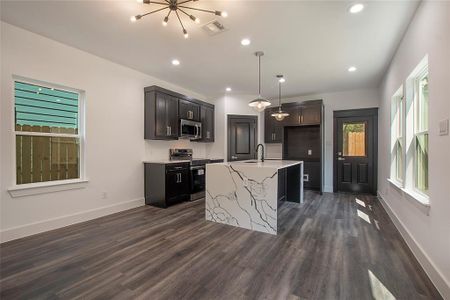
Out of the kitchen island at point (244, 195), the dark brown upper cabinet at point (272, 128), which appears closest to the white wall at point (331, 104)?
the dark brown upper cabinet at point (272, 128)

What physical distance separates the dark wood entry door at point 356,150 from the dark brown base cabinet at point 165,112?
12.8ft

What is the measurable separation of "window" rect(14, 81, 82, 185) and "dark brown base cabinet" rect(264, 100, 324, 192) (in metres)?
4.83

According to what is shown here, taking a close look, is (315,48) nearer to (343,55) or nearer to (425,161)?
(343,55)

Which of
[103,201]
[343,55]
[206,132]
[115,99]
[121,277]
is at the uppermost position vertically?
[343,55]

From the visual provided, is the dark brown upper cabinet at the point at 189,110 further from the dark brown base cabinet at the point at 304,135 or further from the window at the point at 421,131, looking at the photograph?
the window at the point at 421,131

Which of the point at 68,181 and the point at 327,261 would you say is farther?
the point at 68,181

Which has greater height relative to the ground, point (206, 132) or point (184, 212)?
point (206, 132)

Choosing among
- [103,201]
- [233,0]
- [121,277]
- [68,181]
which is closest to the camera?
[121,277]

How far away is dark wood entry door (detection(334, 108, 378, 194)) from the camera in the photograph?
557 centimetres

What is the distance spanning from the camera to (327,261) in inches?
91.8

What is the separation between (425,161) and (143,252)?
3.42 metres

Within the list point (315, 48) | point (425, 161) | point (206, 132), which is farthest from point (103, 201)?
point (425, 161)

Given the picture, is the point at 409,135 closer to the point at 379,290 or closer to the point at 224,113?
the point at 379,290

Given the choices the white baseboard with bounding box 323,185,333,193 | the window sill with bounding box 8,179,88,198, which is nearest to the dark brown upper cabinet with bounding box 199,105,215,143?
the window sill with bounding box 8,179,88,198
